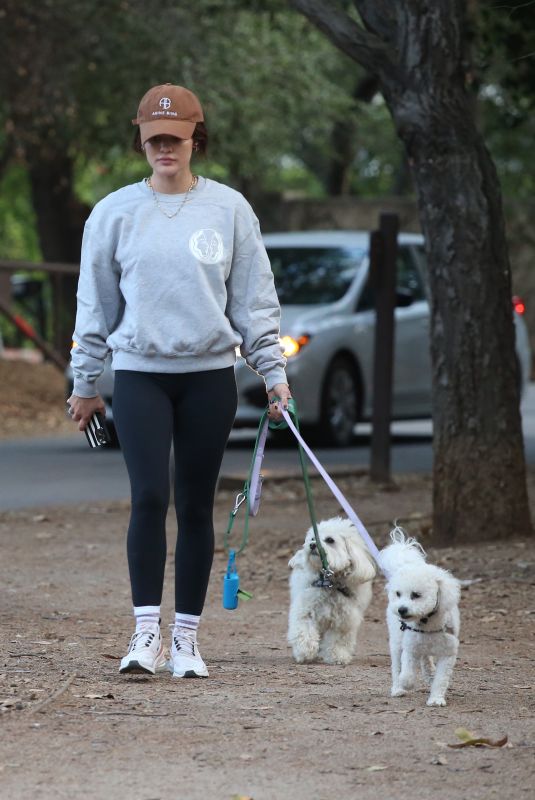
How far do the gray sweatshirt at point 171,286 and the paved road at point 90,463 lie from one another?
5910 millimetres

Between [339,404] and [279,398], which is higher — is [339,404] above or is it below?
below

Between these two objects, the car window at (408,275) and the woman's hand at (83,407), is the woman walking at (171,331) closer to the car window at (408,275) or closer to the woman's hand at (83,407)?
the woman's hand at (83,407)

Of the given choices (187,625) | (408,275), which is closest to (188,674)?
(187,625)

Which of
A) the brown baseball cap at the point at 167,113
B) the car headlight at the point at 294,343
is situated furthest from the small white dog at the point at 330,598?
the car headlight at the point at 294,343

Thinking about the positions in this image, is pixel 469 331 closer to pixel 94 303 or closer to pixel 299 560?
pixel 299 560

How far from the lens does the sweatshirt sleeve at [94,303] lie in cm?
567

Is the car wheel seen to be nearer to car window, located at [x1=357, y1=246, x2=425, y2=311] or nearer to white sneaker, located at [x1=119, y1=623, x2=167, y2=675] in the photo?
car window, located at [x1=357, y1=246, x2=425, y2=311]

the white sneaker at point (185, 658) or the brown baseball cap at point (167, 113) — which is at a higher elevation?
the brown baseball cap at point (167, 113)

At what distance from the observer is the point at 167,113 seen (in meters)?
5.64

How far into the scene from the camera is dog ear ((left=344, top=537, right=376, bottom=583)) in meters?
6.30

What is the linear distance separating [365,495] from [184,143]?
255 inches

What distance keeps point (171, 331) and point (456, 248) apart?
360cm

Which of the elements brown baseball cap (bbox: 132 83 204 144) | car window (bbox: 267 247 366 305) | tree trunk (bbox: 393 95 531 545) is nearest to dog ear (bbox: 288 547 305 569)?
brown baseball cap (bbox: 132 83 204 144)

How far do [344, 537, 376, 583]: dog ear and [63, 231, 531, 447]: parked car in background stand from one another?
765 centimetres
